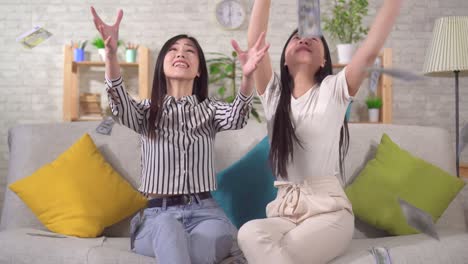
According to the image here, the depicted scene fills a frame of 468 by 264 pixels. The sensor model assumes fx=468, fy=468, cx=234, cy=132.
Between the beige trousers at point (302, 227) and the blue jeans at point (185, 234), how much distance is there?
18cm

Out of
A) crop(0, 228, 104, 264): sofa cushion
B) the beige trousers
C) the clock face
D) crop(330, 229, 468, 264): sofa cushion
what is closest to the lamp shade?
crop(330, 229, 468, 264): sofa cushion

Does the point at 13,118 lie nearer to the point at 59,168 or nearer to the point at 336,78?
the point at 59,168

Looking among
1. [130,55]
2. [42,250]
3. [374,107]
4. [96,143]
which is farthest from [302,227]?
[130,55]

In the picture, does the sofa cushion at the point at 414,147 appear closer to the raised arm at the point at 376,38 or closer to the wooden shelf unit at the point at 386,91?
the raised arm at the point at 376,38

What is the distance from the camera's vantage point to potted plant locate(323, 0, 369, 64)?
4.20 metres

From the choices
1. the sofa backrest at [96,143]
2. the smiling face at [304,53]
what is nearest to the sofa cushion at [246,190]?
the sofa backrest at [96,143]

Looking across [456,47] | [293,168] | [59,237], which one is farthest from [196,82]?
[456,47]

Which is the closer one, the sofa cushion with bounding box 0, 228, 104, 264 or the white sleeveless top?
the white sleeveless top

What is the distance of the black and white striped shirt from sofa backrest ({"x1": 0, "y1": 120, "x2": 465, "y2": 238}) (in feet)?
1.02

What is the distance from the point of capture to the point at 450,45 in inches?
100

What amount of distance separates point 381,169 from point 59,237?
1.34m

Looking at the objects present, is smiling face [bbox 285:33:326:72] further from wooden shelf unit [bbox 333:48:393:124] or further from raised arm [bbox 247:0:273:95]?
wooden shelf unit [bbox 333:48:393:124]

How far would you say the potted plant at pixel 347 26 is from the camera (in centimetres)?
420

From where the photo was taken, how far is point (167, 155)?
1703mm
